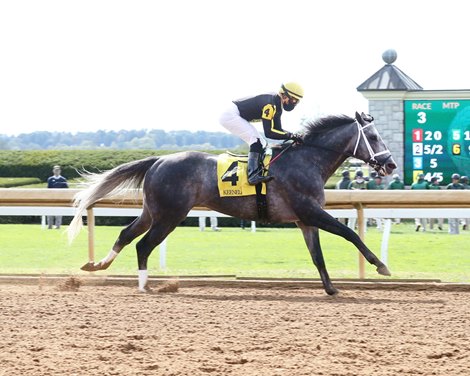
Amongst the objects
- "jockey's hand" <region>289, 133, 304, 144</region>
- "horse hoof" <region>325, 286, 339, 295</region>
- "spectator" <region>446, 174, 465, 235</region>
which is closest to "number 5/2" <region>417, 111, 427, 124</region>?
"spectator" <region>446, 174, 465, 235</region>

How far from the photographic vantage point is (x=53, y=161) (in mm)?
30312

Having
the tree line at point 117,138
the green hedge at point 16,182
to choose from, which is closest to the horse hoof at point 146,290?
the green hedge at point 16,182

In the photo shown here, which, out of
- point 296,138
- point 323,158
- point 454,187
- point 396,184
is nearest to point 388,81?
point 396,184

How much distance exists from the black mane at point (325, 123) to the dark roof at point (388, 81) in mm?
12043

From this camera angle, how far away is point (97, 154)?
31.2 metres

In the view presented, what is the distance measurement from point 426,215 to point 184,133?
16350 centimetres

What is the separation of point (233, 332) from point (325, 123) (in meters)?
3.37

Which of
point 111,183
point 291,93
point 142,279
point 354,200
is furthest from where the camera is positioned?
point 354,200

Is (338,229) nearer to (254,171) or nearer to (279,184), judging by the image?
(279,184)

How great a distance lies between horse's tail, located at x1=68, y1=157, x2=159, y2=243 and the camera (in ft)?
30.3

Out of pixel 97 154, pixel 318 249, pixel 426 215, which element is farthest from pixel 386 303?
pixel 97 154

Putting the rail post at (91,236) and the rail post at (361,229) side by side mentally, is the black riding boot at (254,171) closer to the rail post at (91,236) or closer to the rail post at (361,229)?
the rail post at (361,229)

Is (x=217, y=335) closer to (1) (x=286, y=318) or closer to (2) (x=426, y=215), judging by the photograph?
(1) (x=286, y=318)

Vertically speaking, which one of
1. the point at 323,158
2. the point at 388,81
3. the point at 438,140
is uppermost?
the point at 388,81
